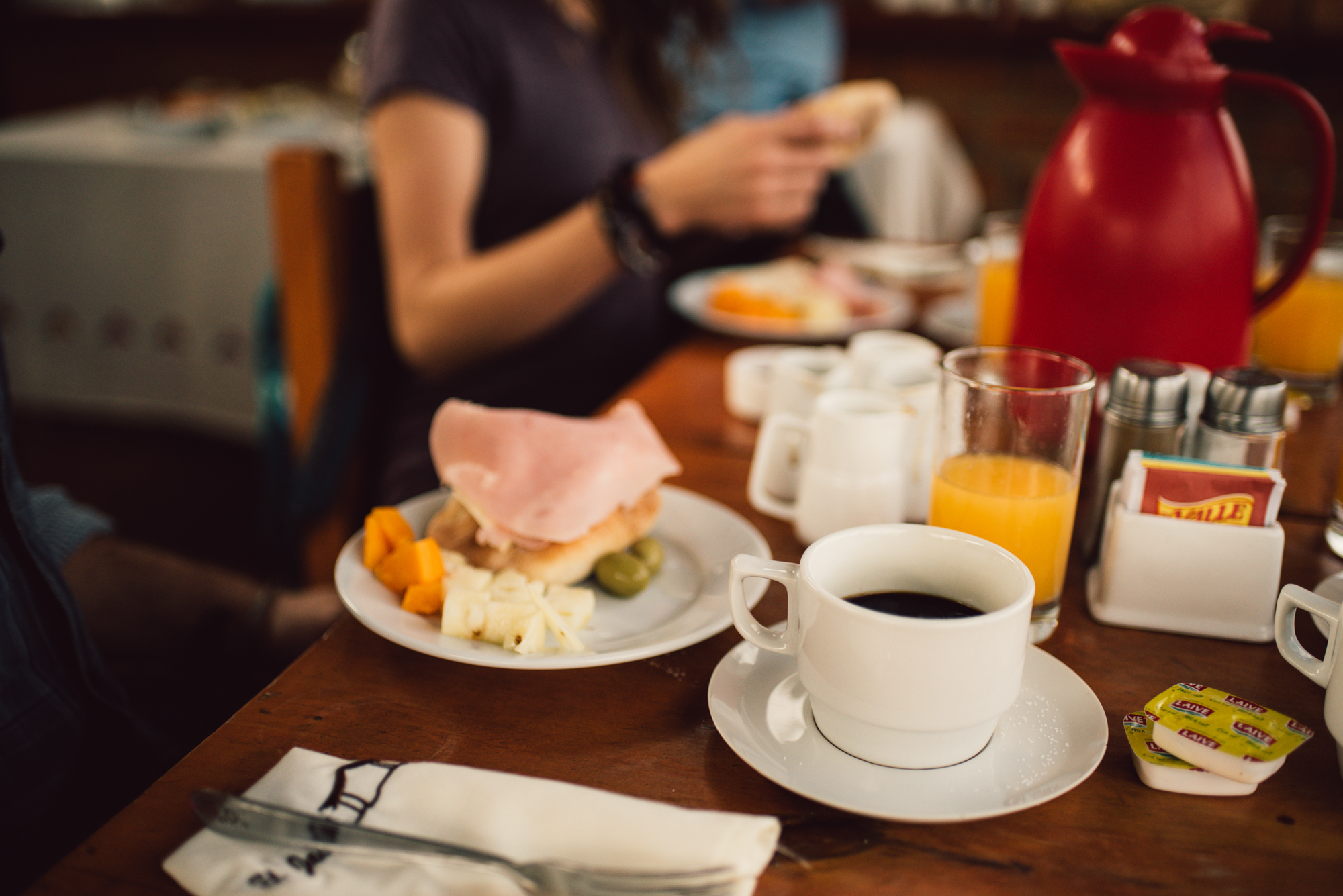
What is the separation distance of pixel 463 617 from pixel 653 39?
1.24 m

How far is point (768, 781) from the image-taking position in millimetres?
503

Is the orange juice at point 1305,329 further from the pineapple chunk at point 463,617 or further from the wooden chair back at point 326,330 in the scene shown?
the wooden chair back at point 326,330

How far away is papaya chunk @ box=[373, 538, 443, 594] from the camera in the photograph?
2.08 feet

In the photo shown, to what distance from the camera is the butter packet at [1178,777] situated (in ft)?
1.61

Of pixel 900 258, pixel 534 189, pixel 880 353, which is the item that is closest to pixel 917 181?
pixel 900 258

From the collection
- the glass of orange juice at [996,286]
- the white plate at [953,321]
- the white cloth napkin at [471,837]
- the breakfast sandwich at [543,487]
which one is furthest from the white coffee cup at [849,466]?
the white plate at [953,321]

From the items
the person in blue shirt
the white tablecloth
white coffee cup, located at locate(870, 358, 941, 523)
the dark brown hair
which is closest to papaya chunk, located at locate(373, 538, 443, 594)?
white coffee cup, located at locate(870, 358, 941, 523)

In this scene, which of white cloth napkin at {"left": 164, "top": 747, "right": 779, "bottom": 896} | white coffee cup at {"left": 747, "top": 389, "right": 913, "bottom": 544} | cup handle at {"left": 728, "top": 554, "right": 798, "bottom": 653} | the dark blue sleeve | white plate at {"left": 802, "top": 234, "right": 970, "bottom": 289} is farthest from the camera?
white plate at {"left": 802, "top": 234, "right": 970, "bottom": 289}

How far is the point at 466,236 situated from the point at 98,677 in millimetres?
841

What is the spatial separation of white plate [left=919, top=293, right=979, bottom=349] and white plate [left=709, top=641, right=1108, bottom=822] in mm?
787

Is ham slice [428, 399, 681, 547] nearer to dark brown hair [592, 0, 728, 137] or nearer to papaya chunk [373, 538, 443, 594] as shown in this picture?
papaya chunk [373, 538, 443, 594]

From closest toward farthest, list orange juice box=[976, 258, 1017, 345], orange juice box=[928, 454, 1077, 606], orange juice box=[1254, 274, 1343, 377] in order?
orange juice box=[928, 454, 1077, 606]
orange juice box=[1254, 274, 1343, 377]
orange juice box=[976, 258, 1017, 345]

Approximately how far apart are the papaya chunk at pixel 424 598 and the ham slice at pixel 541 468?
0.19 feet

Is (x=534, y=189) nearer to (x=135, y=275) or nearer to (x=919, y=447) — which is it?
(x=919, y=447)
